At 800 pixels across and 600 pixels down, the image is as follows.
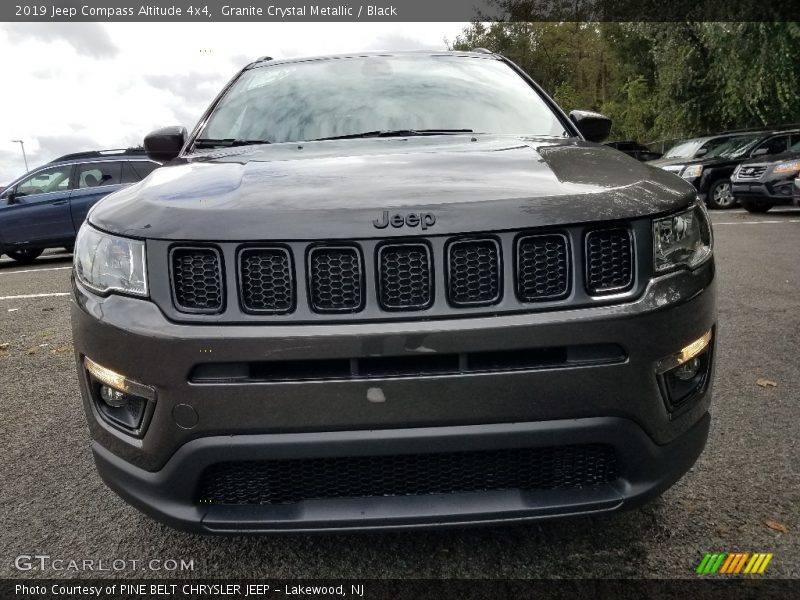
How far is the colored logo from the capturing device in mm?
2014

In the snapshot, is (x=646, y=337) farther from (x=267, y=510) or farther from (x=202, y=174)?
(x=202, y=174)

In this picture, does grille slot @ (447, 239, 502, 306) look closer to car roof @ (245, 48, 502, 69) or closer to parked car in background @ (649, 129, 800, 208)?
car roof @ (245, 48, 502, 69)

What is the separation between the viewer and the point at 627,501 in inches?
70.5

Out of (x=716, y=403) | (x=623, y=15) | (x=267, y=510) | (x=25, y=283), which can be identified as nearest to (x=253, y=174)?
(x=267, y=510)

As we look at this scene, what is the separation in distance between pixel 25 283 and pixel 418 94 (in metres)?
7.72

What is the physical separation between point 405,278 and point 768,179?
12390 mm

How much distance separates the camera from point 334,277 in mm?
1682

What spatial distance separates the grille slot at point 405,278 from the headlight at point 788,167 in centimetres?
1237

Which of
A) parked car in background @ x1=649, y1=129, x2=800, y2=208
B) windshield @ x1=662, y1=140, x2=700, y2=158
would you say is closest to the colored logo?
parked car in background @ x1=649, y1=129, x2=800, y2=208

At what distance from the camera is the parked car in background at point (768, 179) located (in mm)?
11961

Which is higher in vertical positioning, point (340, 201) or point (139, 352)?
point (340, 201)

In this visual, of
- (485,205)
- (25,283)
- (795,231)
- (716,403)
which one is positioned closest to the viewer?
(485,205)

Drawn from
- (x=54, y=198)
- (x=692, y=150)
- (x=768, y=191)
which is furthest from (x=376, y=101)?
(x=692, y=150)

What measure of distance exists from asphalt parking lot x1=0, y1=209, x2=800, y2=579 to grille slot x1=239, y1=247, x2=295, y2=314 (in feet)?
2.14
